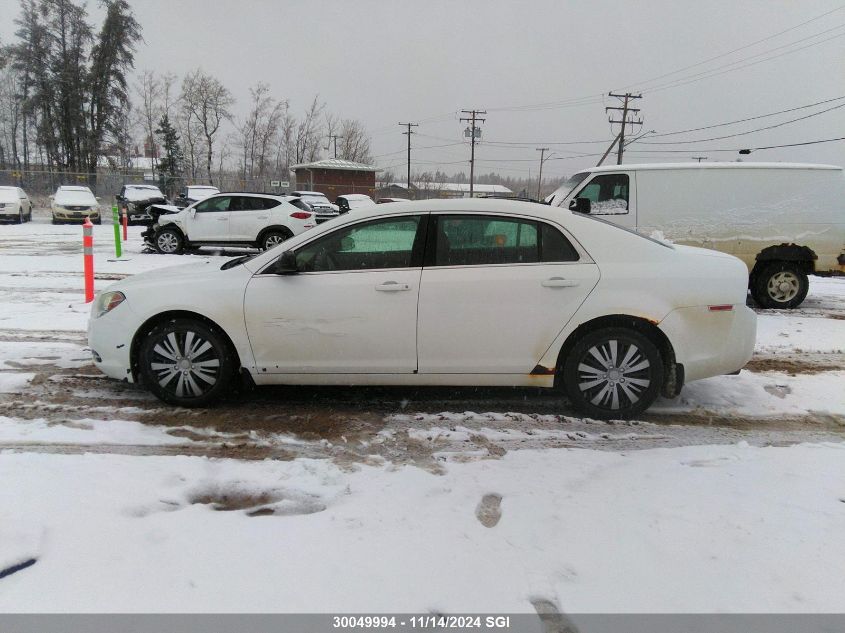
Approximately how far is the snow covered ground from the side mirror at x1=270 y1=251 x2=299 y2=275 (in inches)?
43.0

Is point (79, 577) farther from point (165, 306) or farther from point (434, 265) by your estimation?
point (434, 265)

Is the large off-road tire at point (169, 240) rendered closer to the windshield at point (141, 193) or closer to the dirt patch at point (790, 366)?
the dirt patch at point (790, 366)

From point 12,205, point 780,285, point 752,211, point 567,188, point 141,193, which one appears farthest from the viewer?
point 141,193

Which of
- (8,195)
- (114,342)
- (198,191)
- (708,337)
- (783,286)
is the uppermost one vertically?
(198,191)

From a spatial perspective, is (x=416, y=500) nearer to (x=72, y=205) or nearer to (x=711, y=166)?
(x=711, y=166)

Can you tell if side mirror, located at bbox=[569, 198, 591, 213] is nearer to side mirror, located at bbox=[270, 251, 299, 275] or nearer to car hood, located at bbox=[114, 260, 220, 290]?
side mirror, located at bbox=[270, 251, 299, 275]

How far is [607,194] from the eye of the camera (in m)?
9.36

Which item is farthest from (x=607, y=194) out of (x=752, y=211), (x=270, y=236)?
(x=270, y=236)

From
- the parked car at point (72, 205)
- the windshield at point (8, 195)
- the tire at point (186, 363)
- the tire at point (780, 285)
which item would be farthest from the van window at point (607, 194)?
the windshield at point (8, 195)

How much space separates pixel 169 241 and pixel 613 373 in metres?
13.7

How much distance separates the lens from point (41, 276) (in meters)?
10.9

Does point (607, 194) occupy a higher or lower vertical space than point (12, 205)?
lower

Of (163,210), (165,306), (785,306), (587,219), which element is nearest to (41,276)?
(163,210)

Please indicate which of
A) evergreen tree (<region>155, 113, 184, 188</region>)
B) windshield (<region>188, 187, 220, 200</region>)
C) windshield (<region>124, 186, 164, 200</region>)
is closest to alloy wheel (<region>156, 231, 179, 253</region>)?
windshield (<region>188, 187, 220, 200</region>)
